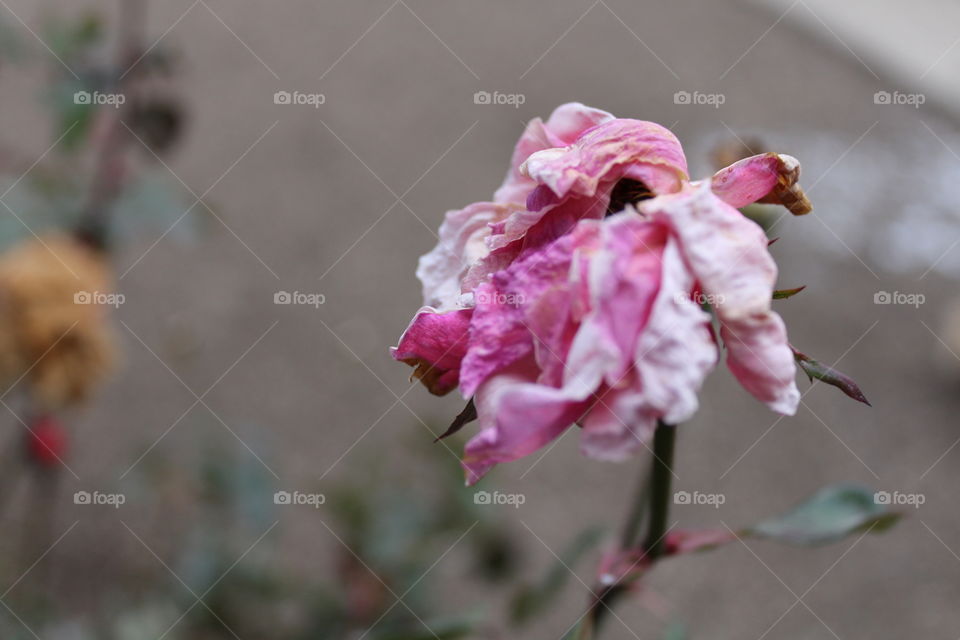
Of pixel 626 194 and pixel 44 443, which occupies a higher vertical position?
pixel 626 194

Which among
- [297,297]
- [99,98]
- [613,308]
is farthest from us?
[297,297]

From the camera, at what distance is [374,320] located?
2.09m

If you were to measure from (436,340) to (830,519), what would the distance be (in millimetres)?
315

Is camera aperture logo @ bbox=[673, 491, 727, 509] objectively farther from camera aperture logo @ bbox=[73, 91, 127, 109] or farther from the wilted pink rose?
camera aperture logo @ bbox=[73, 91, 127, 109]

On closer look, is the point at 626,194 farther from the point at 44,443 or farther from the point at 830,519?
the point at 44,443

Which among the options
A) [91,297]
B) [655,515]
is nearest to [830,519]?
[655,515]

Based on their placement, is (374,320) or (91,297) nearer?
(91,297)

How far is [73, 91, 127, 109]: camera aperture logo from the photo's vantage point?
3.37ft

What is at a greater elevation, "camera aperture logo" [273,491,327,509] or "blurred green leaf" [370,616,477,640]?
"blurred green leaf" [370,616,477,640]

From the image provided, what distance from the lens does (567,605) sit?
159 centimetres

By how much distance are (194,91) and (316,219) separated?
2.01ft

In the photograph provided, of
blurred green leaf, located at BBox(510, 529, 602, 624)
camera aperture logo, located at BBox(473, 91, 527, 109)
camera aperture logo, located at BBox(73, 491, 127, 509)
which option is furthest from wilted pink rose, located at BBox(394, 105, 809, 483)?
camera aperture logo, located at BBox(73, 491, 127, 509)

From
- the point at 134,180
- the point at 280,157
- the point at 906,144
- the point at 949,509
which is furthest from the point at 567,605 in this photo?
the point at 906,144

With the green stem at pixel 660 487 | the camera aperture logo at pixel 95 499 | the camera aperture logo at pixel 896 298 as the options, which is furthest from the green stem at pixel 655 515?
the camera aperture logo at pixel 896 298
